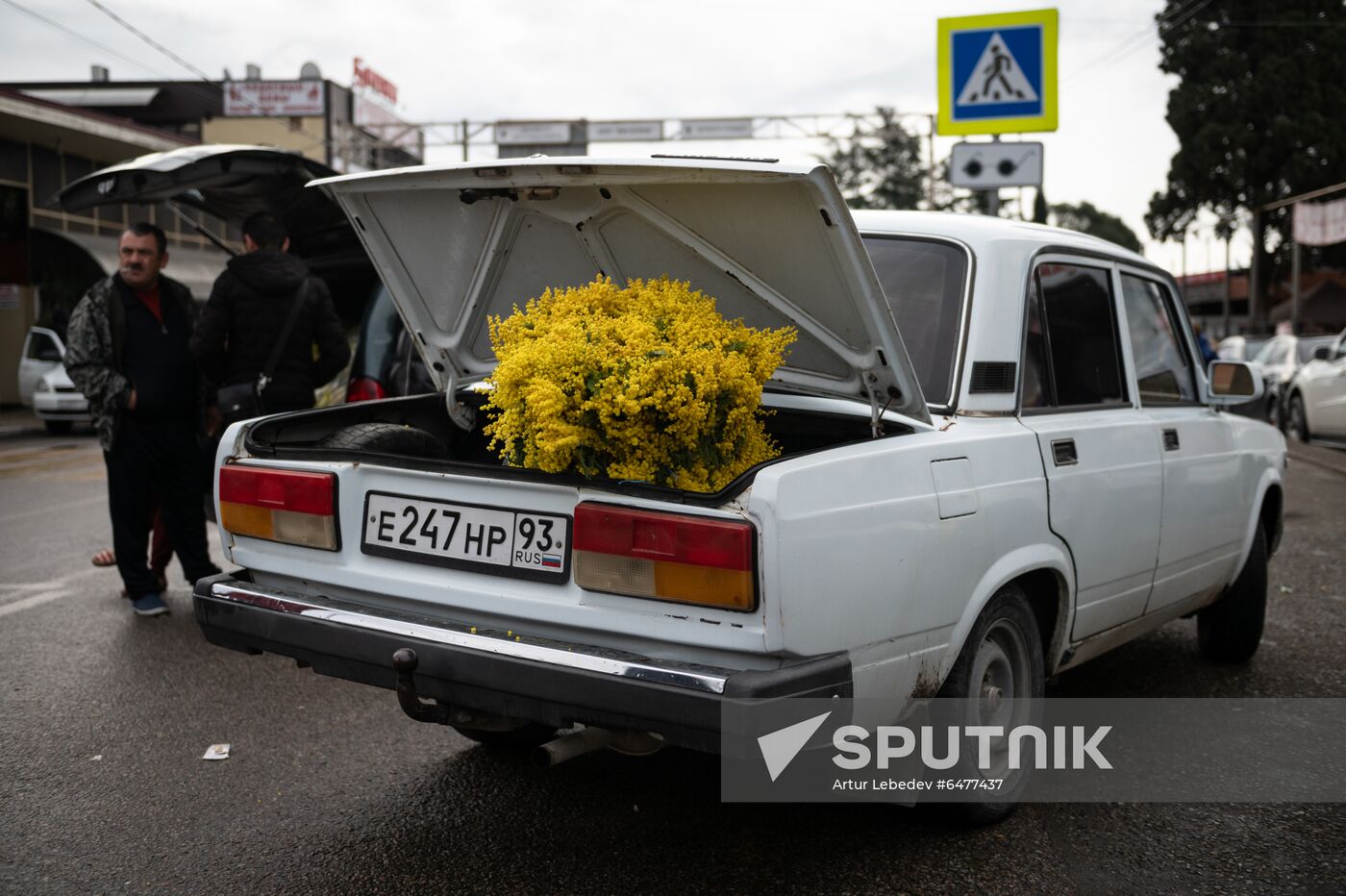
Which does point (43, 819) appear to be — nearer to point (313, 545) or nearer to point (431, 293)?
point (313, 545)

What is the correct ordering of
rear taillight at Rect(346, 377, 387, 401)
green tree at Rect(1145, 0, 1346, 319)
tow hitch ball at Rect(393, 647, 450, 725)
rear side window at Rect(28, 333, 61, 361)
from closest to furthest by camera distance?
tow hitch ball at Rect(393, 647, 450, 725) < rear taillight at Rect(346, 377, 387, 401) < rear side window at Rect(28, 333, 61, 361) < green tree at Rect(1145, 0, 1346, 319)

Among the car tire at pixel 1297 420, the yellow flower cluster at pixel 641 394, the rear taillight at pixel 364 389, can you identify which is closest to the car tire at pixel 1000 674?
the yellow flower cluster at pixel 641 394

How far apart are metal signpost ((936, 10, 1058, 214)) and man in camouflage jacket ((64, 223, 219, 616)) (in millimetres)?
6486

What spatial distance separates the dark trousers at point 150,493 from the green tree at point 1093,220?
3657 inches

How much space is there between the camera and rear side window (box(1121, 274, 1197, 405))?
420 cm

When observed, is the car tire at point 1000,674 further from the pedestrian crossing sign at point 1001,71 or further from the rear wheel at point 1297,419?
the rear wheel at point 1297,419

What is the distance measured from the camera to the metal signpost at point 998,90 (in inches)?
384

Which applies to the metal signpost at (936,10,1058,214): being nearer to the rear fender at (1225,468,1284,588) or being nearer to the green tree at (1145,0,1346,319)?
the rear fender at (1225,468,1284,588)

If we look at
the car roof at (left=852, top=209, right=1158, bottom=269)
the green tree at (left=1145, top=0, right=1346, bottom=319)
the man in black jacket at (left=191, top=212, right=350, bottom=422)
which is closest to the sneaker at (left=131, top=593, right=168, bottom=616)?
the man in black jacket at (left=191, top=212, right=350, bottom=422)

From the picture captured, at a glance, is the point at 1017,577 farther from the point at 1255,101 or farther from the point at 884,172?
the point at 884,172

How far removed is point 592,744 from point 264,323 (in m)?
3.52

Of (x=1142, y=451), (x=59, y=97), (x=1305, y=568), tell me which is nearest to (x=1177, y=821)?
(x=1142, y=451)

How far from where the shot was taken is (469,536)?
2965mm

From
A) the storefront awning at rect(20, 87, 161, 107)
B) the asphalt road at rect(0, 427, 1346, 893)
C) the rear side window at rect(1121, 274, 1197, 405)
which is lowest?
the asphalt road at rect(0, 427, 1346, 893)
